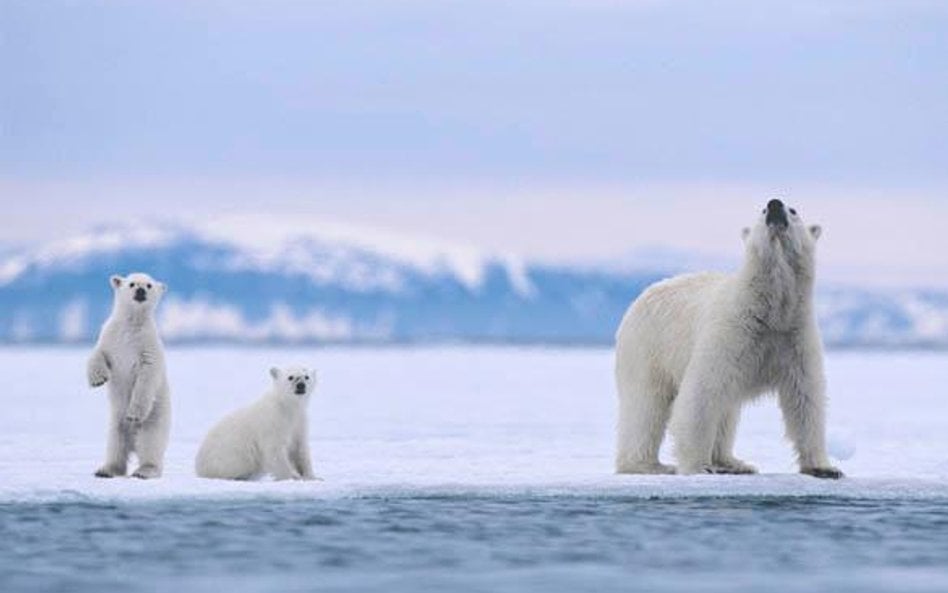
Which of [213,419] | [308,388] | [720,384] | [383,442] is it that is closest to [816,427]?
[720,384]

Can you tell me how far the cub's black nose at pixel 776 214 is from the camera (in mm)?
11023

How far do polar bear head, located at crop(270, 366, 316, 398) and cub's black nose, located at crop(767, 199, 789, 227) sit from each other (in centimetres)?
302

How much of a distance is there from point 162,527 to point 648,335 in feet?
13.1

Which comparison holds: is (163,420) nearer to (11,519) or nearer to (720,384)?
(11,519)

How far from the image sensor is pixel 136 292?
11.7 metres

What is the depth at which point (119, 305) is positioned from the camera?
38.6 feet

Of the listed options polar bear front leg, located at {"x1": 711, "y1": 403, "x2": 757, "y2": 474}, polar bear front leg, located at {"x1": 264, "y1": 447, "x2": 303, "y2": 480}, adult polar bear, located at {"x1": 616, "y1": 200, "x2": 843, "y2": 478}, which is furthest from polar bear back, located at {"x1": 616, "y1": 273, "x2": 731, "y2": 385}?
polar bear front leg, located at {"x1": 264, "y1": 447, "x2": 303, "y2": 480}

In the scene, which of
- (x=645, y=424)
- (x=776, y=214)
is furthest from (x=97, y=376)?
(x=776, y=214)

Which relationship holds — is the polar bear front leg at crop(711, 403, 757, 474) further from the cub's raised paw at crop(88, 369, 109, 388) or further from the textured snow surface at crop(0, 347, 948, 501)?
the cub's raised paw at crop(88, 369, 109, 388)

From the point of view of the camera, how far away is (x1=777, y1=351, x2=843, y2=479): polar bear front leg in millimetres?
11391

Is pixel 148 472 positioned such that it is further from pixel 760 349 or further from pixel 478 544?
pixel 760 349

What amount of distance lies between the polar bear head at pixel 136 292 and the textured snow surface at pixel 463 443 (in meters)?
1.10

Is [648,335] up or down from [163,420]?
up

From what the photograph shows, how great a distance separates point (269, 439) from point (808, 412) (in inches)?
130
